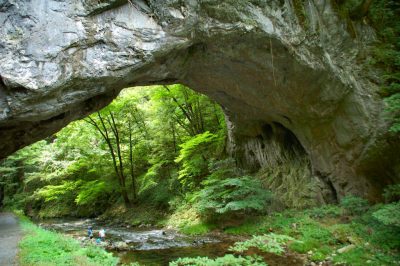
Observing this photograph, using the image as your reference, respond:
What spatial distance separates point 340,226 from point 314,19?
6.32 metres

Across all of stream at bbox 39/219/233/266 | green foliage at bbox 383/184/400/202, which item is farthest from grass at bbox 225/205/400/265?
stream at bbox 39/219/233/266

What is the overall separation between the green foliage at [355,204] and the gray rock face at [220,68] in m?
0.61

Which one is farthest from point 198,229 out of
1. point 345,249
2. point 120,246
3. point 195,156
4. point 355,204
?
point 345,249

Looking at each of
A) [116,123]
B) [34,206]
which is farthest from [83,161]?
[34,206]

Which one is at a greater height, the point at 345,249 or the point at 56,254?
the point at 56,254

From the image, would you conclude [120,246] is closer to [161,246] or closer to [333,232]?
[161,246]

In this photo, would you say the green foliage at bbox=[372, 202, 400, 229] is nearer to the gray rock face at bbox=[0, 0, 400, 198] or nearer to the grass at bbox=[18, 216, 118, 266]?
the gray rock face at bbox=[0, 0, 400, 198]

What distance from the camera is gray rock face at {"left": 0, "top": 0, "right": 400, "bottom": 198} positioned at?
663 cm

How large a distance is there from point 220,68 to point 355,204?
620 centimetres

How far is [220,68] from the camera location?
10.3 m

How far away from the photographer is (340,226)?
993 centimetres

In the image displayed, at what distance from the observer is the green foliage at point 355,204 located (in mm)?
10523

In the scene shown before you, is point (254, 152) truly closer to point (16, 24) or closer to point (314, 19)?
point (314, 19)

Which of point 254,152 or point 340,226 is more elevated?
point 254,152
